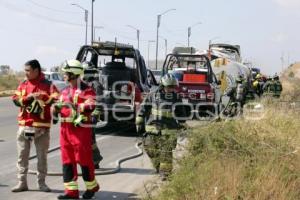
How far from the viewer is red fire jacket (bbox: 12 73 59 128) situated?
7645 millimetres

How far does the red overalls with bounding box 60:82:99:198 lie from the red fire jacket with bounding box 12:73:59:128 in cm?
49

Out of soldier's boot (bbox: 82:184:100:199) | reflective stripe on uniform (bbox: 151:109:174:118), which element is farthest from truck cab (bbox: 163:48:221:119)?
soldier's boot (bbox: 82:184:100:199)

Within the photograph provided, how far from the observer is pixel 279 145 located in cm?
739

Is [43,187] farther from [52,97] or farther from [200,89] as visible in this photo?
[200,89]

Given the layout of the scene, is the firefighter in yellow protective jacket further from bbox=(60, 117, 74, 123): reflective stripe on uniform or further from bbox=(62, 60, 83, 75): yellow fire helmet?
bbox=(62, 60, 83, 75): yellow fire helmet

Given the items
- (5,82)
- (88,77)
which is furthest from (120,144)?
(5,82)

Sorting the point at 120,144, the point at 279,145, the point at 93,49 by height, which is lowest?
the point at 120,144

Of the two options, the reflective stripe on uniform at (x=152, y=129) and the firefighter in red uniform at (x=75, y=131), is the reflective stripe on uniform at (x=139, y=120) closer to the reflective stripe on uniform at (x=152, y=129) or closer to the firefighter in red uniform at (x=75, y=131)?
the reflective stripe on uniform at (x=152, y=129)

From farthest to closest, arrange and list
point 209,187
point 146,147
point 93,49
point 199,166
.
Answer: point 93,49 → point 146,147 → point 199,166 → point 209,187

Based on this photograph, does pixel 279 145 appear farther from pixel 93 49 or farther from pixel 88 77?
pixel 93 49

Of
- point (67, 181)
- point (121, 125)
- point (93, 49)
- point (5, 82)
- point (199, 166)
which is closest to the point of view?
point (199, 166)

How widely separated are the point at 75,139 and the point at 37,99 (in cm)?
92

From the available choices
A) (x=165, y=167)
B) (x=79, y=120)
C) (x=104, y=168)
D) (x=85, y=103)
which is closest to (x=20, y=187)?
(x=79, y=120)

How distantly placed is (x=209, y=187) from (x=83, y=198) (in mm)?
1995
